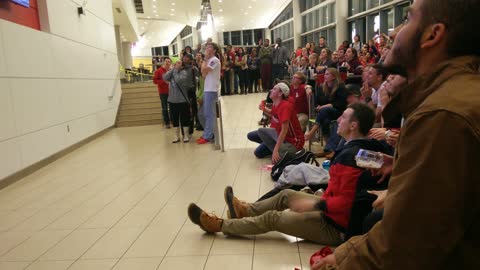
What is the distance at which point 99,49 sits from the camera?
32.1 feet

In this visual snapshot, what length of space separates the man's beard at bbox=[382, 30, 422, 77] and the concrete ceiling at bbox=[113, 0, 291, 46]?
15225 millimetres

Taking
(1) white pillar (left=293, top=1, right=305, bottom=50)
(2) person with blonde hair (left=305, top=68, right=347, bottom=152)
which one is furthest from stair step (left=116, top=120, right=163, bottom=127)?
(1) white pillar (left=293, top=1, right=305, bottom=50)

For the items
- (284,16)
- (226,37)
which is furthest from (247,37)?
(284,16)

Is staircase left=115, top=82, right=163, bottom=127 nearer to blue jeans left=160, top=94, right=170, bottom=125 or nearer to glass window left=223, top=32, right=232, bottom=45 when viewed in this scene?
blue jeans left=160, top=94, right=170, bottom=125

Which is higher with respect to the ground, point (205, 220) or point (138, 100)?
point (138, 100)

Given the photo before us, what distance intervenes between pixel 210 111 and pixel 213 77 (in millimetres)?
596

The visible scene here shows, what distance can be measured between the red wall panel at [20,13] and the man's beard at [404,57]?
5.81 metres

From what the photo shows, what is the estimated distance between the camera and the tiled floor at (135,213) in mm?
2666

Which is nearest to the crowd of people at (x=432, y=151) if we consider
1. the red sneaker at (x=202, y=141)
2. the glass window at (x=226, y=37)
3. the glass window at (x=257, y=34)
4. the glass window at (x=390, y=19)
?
the red sneaker at (x=202, y=141)

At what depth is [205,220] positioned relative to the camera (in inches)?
115

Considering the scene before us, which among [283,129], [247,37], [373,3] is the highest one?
[247,37]

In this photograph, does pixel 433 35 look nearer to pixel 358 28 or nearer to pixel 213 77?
pixel 213 77

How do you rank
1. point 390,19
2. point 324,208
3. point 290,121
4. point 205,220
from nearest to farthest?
point 324,208, point 205,220, point 290,121, point 390,19

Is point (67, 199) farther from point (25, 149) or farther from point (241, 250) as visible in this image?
point (241, 250)
